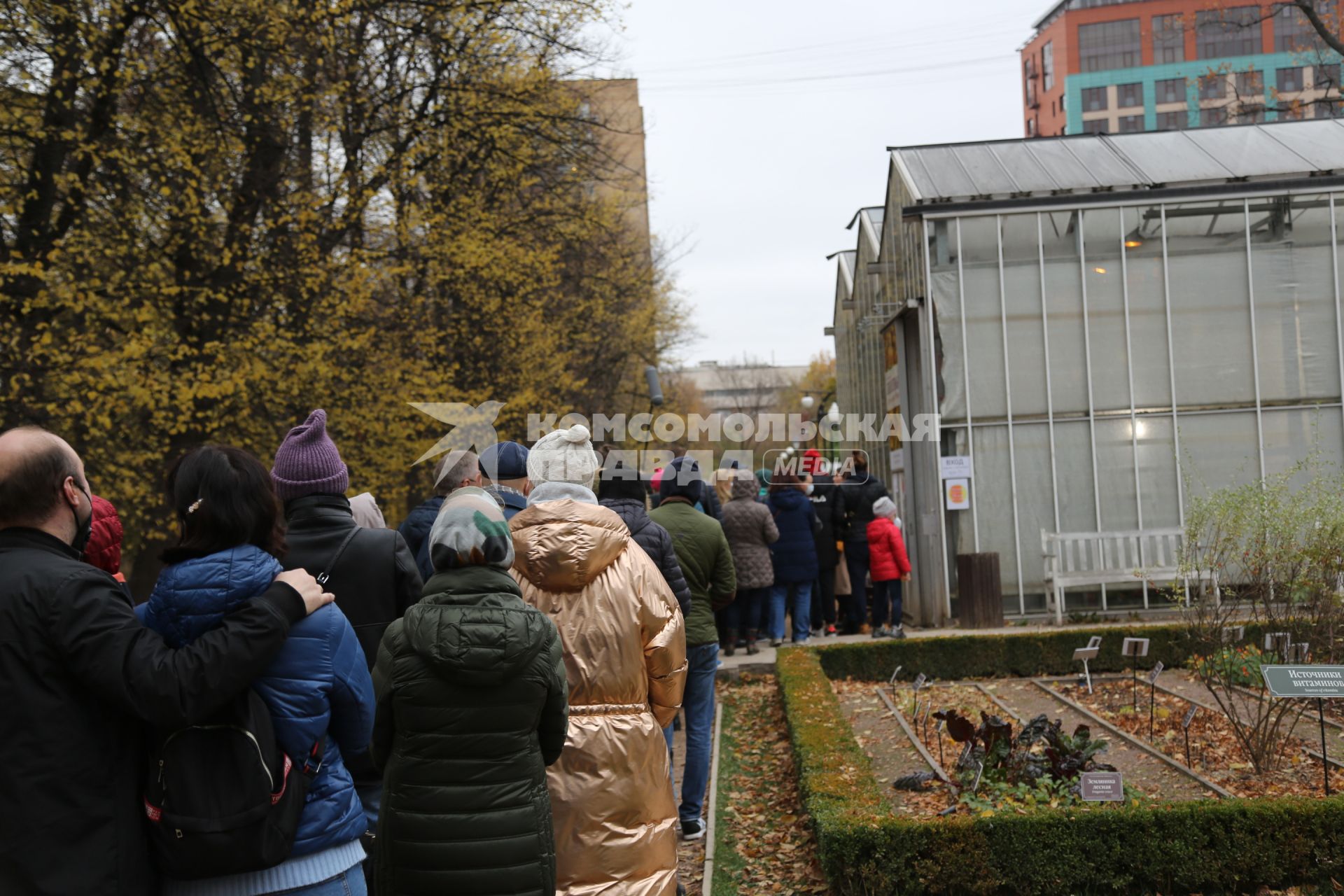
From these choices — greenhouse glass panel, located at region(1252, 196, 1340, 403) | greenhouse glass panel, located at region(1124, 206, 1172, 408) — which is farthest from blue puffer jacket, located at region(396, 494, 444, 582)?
greenhouse glass panel, located at region(1252, 196, 1340, 403)

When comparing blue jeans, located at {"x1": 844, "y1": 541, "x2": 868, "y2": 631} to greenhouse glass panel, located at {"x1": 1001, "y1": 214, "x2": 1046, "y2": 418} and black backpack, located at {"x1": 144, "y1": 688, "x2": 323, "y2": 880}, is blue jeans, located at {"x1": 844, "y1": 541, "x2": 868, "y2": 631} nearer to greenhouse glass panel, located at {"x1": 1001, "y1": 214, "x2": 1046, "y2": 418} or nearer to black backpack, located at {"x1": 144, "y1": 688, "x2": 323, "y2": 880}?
greenhouse glass panel, located at {"x1": 1001, "y1": 214, "x2": 1046, "y2": 418}

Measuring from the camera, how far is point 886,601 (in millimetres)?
14031

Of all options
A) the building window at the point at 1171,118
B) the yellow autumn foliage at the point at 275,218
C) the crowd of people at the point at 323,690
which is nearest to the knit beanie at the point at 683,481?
the crowd of people at the point at 323,690

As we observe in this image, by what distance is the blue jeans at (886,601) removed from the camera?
45.4 feet

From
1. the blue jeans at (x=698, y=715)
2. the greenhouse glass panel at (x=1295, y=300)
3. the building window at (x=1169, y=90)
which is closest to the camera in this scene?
the blue jeans at (x=698, y=715)

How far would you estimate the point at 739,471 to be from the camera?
12.1 m

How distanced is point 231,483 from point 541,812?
4.24ft

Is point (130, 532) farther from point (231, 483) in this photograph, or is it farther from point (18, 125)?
point (231, 483)

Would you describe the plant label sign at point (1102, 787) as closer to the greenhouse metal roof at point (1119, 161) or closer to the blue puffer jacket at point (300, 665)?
the blue puffer jacket at point (300, 665)

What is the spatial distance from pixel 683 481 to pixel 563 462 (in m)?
2.67

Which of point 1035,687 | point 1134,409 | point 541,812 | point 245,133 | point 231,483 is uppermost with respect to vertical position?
point 245,133

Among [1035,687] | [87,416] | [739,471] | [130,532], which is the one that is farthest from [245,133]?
[1035,687]

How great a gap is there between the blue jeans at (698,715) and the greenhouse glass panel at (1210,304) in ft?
37.8

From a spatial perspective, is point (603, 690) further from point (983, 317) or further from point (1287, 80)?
point (1287, 80)
